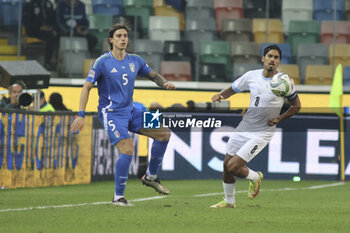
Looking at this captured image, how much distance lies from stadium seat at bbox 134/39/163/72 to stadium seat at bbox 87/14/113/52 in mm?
884

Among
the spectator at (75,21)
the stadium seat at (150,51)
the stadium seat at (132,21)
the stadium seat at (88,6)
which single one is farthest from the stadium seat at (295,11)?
the spectator at (75,21)

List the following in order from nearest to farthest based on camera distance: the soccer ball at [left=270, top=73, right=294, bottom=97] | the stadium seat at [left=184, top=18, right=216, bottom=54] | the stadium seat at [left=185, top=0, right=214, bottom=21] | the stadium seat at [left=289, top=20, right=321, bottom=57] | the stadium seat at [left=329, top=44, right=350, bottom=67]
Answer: the soccer ball at [left=270, top=73, right=294, bottom=97] < the stadium seat at [left=329, top=44, right=350, bottom=67] < the stadium seat at [left=184, top=18, right=216, bottom=54] < the stadium seat at [left=185, top=0, right=214, bottom=21] < the stadium seat at [left=289, top=20, right=321, bottom=57]

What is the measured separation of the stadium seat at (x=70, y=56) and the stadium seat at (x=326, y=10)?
6.06m

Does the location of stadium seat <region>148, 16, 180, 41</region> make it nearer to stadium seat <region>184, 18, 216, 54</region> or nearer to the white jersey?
stadium seat <region>184, 18, 216, 54</region>


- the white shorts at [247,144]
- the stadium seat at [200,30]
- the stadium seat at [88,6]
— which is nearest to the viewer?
the white shorts at [247,144]

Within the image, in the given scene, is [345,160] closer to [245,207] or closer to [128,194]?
[128,194]

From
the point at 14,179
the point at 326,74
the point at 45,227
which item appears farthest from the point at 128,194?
the point at 326,74

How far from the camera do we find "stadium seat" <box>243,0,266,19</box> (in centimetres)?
2081

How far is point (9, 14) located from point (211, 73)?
474 centimetres

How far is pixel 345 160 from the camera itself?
16.6 meters

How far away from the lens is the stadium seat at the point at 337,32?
20.1 metres

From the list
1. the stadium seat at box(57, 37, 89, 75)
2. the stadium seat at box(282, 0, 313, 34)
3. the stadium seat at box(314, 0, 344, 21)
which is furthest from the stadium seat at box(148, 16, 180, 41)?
the stadium seat at box(314, 0, 344, 21)

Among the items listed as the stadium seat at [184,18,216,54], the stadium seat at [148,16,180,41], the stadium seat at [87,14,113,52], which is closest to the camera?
the stadium seat at [87,14,113,52]

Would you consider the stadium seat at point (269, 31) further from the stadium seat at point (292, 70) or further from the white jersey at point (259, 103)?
the white jersey at point (259, 103)
